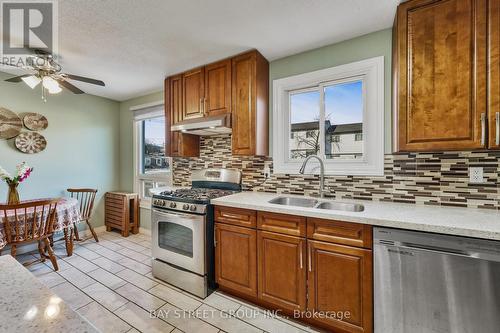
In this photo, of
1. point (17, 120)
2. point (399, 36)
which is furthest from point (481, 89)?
point (17, 120)

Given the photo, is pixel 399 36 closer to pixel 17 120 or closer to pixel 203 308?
pixel 203 308

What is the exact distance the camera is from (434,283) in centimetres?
132

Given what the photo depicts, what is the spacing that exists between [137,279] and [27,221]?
127cm

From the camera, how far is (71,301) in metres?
2.04

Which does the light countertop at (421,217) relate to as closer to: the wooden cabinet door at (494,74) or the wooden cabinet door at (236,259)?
the wooden cabinet door at (236,259)

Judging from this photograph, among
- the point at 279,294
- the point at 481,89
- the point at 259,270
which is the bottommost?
the point at 279,294

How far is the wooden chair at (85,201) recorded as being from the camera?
3338mm

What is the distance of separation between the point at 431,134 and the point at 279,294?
1646mm

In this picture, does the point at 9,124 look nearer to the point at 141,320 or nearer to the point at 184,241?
the point at 184,241

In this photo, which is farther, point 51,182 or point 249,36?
point 51,182

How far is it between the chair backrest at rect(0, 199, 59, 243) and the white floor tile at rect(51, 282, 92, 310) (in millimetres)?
622

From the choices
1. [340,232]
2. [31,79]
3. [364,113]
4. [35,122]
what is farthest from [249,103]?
[35,122]

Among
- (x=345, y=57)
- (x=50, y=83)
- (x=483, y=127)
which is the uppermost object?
(x=345, y=57)

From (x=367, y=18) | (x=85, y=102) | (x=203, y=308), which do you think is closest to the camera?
(x=367, y=18)
